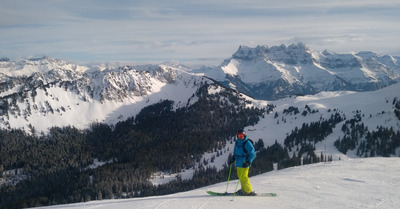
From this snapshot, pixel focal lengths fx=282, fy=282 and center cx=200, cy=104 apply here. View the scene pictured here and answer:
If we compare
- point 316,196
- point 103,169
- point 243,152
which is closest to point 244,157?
point 243,152

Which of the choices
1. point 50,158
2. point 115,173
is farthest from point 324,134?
point 50,158

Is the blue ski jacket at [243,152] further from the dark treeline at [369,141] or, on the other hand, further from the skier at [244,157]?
the dark treeline at [369,141]

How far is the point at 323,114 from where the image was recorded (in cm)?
18100

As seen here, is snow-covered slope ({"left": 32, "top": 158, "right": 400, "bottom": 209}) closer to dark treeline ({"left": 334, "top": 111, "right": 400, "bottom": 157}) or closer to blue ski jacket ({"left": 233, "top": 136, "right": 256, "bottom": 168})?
blue ski jacket ({"left": 233, "top": 136, "right": 256, "bottom": 168})

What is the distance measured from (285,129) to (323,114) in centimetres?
2735

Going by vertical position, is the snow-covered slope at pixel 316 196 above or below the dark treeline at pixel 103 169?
above

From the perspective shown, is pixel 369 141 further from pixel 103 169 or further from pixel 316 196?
pixel 103 169

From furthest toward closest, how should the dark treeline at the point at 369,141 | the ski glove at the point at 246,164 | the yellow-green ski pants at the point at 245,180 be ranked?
the dark treeline at the point at 369,141 → the yellow-green ski pants at the point at 245,180 → the ski glove at the point at 246,164

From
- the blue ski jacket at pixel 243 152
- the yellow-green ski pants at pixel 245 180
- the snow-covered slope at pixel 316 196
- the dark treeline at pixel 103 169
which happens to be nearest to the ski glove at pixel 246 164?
the blue ski jacket at pixel 243 152

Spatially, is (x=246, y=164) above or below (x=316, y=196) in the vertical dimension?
above

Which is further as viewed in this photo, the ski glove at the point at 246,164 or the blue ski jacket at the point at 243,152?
the blue ski jacket at the point at 243,152

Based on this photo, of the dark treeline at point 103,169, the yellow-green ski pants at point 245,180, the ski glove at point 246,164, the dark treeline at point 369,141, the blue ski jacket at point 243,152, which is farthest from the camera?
the dark treeline at point 103,169

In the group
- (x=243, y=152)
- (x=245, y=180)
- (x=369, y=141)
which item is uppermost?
(x=243, y=152)

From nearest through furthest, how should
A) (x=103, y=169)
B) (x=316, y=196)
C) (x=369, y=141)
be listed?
(x=316, y=196) → (x=369, y=141) → (x=103, y=169)
